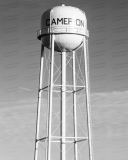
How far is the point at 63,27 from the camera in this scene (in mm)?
29547

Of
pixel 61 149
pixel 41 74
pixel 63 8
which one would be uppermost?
pixel 63 8

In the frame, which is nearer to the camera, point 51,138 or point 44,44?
point 51,138

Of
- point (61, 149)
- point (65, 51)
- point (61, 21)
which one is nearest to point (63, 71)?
point (65, 51)

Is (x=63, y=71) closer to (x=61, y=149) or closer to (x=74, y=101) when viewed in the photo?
(x=74, y=101)

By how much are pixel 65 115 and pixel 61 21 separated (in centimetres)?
693

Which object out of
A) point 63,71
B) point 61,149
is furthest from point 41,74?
point 61,149

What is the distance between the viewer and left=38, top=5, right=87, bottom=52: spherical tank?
29.6m

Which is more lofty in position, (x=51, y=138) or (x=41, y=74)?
(x=41, y=74)

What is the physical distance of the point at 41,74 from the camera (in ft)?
101

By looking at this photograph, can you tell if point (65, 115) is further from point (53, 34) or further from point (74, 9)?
point (74, 9)

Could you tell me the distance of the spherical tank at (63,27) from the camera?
1164 inches

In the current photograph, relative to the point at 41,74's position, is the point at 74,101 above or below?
below

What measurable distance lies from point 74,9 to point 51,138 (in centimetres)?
980

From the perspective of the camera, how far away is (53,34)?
97.1 ft
